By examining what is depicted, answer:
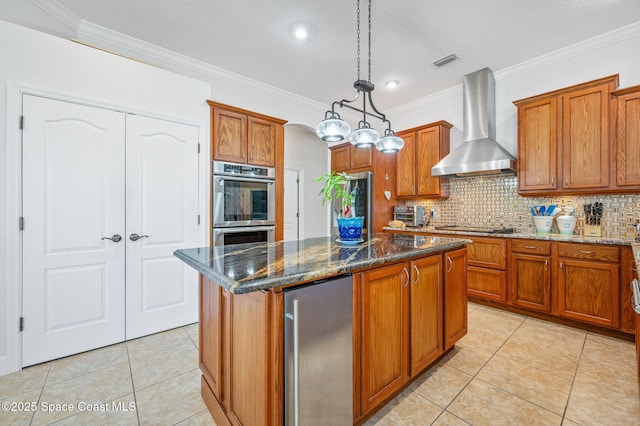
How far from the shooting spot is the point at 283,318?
3.57ft

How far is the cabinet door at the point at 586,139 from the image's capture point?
266 cm

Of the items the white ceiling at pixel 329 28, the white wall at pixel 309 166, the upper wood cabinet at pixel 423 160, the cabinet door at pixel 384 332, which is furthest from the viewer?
the white wall at pixel 309 166

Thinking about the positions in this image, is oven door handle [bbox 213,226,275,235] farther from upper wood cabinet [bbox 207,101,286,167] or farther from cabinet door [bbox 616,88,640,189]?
cabinet door [bbox 616,88,640,189]

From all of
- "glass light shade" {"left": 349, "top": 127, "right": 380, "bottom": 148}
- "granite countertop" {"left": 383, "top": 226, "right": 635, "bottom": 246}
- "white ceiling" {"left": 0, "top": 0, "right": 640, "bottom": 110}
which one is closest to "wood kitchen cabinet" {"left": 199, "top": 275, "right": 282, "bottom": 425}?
"glass light shade" {"left": 349, "top": 127, "right": 380, "bottom": 148}

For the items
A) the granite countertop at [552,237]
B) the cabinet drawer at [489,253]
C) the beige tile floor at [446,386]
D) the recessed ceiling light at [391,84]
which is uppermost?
the recessed ceiling light at [391,84]

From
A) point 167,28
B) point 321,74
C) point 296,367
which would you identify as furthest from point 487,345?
point 167,28

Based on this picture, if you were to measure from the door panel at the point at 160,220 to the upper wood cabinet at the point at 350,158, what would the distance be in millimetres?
2502

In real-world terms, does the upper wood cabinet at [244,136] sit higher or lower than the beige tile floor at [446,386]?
higher

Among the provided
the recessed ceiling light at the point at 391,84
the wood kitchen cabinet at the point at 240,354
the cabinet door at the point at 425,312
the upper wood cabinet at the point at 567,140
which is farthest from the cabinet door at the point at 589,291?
the wood kitchen cabinet at the point at 240,354

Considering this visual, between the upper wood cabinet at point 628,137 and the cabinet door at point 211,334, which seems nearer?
the cabinet door at point 211,334

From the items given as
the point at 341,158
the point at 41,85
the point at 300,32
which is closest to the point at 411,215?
the point at 341,158

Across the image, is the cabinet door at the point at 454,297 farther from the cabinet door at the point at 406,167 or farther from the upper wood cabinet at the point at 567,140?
the cabinet door at the point at 406,167

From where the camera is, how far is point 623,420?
152cm

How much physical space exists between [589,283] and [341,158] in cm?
355
